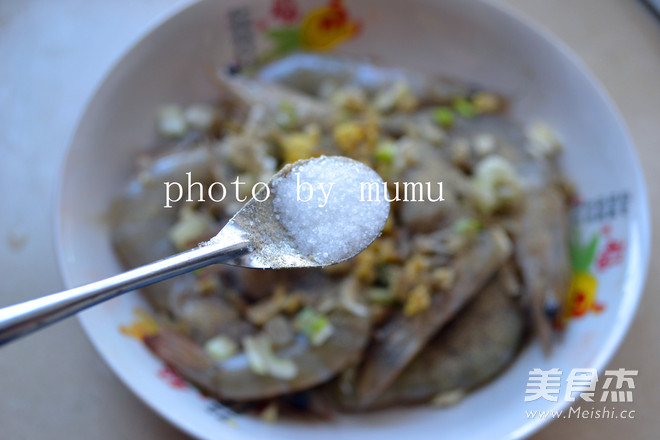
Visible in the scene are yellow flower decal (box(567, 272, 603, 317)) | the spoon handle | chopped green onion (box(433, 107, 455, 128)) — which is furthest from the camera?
chopped green onion (box(433, 107, 455, 128))

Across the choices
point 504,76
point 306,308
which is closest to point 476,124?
point 504,76

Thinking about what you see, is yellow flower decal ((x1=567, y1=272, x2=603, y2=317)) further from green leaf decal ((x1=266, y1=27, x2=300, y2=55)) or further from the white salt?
green leaf decal ((x1=266, y1=27, x2=300, y2=55))

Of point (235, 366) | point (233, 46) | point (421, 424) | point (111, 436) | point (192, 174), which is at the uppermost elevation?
point (233, 46)

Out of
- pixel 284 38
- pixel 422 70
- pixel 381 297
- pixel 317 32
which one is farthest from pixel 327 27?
pixel 381 297

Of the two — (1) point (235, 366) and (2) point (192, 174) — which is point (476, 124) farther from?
(1) point (235, 366)

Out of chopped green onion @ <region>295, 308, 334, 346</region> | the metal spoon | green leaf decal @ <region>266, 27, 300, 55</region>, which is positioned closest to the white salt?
the metal spoon

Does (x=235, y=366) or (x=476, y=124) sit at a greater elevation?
(x=476, y=124)

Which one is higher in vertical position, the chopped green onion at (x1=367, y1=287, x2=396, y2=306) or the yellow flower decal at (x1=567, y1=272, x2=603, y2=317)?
the chopped green onion at (x1=367, y1=287, x2=396, y2=306)

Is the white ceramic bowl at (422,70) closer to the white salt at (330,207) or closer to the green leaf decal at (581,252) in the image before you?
the green leaf decal at (581,252)
